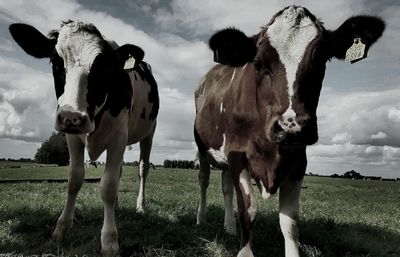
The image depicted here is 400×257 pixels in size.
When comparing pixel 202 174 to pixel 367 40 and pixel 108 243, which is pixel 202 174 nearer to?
pixel 108 243

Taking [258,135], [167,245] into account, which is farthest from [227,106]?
[167,245]

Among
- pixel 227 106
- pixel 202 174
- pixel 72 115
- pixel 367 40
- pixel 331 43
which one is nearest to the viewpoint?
pixel 72 115

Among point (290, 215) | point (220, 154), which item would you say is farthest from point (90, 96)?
point (290, 215)

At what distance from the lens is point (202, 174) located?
30.0ft

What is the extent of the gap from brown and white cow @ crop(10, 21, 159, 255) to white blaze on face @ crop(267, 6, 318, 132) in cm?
207

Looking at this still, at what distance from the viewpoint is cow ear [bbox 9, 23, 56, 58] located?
21.5 ft

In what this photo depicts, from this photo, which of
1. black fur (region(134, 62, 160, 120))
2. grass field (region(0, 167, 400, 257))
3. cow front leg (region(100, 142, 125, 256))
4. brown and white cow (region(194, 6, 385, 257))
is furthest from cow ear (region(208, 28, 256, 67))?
black fur (region(134, 62, 160, 120))

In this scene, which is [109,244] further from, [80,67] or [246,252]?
[80,67]

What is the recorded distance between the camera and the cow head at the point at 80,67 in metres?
5.25

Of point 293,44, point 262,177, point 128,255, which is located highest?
point 293,44

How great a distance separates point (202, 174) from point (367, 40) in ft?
14.4

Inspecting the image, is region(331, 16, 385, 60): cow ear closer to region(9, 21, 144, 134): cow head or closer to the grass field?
region(9, 21, 144, 134): cow head

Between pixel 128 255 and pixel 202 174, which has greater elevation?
pixel 202 174

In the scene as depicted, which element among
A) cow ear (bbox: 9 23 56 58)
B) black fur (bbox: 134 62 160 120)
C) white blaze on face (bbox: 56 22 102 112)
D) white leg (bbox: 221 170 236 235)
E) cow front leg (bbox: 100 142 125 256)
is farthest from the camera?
black fur (bbox: 134 62 160 120)
